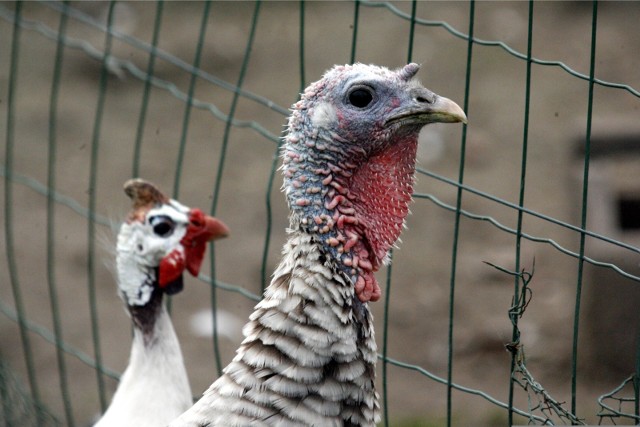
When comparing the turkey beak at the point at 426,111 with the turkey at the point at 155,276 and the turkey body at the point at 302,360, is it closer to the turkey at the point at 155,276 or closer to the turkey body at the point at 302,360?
the turkey body at the point at 302,360

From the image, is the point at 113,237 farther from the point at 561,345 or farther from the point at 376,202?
the point at 561,345

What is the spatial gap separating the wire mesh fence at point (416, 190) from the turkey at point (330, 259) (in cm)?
204

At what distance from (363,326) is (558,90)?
470 cm

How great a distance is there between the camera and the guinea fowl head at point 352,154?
2.51m

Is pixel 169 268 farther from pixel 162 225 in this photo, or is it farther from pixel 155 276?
pixel 162 225

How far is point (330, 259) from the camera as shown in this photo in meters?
2.50

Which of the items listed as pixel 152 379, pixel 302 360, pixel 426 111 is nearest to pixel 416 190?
pixel 152 379

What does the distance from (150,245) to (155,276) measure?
4.8 inches

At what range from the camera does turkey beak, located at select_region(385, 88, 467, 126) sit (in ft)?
8.30

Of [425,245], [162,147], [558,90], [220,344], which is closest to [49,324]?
[220,344]

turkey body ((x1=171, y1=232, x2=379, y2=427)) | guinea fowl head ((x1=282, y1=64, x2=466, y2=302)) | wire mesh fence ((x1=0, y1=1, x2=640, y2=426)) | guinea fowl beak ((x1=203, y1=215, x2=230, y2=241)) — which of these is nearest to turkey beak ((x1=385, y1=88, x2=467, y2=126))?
guinea fowl head ((x1=282, y1=64, x2=466, y2=302))

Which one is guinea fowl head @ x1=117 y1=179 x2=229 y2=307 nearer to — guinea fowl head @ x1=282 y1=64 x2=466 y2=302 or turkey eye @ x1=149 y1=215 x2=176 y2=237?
turkey eye @ x1=149 y1=215 x2=176 y2=237

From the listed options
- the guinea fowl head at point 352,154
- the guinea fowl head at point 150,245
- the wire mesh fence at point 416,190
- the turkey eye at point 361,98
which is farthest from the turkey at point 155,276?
the turkey eye at point 361,98

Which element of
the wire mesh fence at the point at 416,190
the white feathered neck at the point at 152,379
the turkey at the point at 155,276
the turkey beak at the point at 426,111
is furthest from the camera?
the wire mesh fence at the point at 416,190
